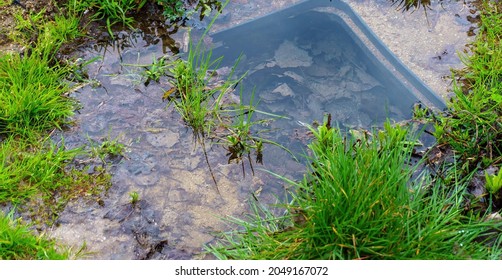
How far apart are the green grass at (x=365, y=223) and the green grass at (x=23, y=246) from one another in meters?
0.70

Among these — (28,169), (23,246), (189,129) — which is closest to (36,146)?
(28,169)

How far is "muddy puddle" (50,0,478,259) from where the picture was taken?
2.75 meters

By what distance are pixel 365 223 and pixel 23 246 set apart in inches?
59.4

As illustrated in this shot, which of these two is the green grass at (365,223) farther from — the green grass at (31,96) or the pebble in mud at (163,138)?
the green grass at (31,96)

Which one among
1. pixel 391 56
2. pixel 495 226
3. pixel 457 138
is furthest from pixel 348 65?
pixel 495 226

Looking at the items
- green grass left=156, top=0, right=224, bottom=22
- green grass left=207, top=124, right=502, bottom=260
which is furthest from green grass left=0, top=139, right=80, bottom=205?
green grass left=156, top=0, right=224, bottom=22

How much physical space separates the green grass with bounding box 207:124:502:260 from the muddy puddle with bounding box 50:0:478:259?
232 mm

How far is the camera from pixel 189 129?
125 inches

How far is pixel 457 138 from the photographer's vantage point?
3023mm

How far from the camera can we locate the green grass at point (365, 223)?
238 centimetres

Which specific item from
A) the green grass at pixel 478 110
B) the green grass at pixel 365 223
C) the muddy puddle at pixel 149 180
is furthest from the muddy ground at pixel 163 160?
the green grass at pixel 365 223

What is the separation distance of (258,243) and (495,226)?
1036mm

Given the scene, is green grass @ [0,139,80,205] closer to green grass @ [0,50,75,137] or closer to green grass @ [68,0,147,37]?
→ green grass @ [0,50,75,137]

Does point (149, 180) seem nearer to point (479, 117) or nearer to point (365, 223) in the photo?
point (365, 223)
